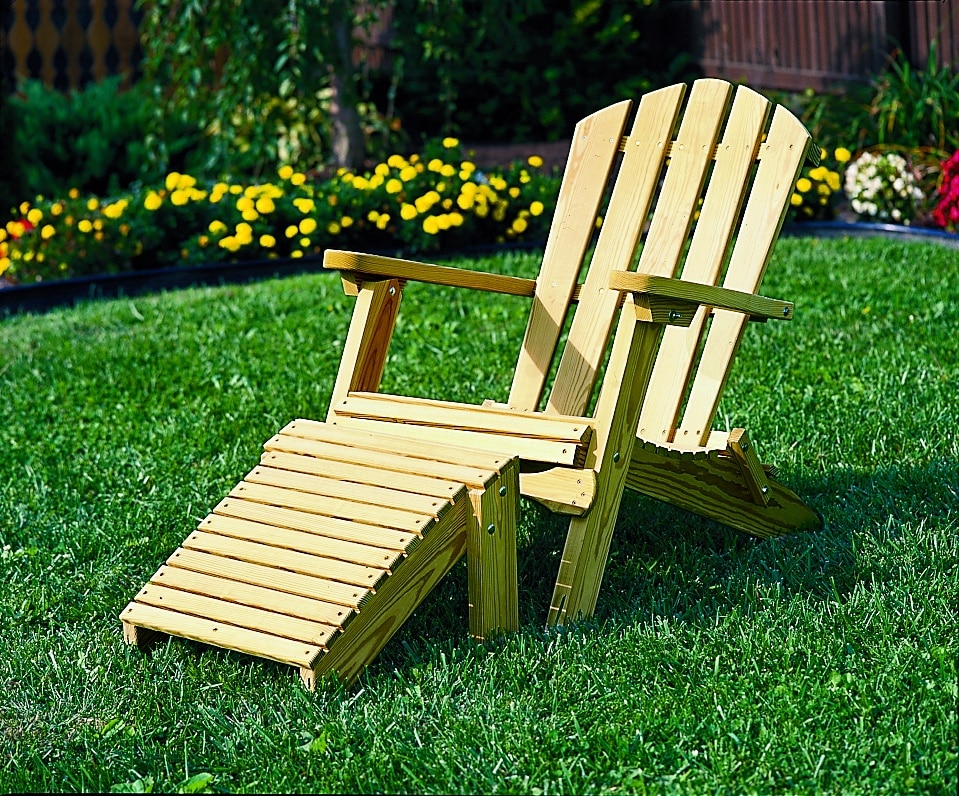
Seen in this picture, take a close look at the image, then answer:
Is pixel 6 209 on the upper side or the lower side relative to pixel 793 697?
lower

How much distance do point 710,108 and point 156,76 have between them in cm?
527

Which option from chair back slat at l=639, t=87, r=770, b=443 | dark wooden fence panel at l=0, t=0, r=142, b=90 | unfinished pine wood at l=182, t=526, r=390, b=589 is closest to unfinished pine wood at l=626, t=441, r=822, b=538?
chair back slat at l=639, t=87, r=770, b=443

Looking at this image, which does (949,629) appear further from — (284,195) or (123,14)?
(123,14)

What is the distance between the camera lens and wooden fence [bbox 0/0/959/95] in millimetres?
6961

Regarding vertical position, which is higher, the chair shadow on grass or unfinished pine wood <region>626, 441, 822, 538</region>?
unfinished pine wood <region>626, 441, 822, 538</region>

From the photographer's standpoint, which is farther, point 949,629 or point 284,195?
point 284,195

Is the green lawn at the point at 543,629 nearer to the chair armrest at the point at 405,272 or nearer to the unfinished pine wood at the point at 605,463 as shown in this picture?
the unfinished pine wood at the point at 605,463

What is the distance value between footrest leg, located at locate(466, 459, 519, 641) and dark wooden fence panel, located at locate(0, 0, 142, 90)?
803cm

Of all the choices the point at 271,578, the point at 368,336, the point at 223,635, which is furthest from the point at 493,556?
the point at 368,336

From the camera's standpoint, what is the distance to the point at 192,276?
19.8 feet

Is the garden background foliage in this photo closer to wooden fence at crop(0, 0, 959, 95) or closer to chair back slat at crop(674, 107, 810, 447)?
wooden fence at crop(0, 0, 959, 95)

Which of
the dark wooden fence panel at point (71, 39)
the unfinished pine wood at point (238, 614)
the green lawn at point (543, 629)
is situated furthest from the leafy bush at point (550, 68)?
the unfinished pine wood at point (238, 614)

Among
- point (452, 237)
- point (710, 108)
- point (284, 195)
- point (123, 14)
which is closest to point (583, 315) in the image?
point (710, 108)

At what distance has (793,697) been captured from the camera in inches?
81.7
